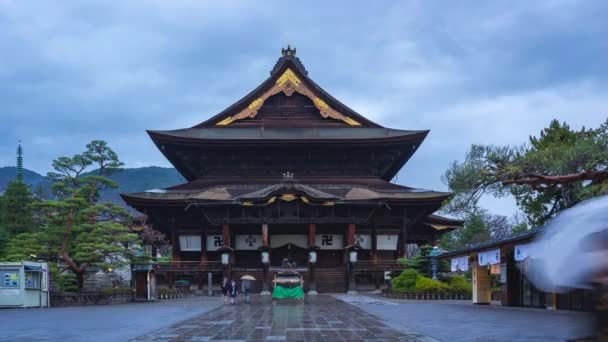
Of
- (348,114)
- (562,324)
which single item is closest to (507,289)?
(562,324)

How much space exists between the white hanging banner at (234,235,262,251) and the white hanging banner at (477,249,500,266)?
2011 centimetres

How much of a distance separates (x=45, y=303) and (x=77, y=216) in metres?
5.91

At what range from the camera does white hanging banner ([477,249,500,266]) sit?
27250mm

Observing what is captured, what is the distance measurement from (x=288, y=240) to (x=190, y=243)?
6838 millimetres

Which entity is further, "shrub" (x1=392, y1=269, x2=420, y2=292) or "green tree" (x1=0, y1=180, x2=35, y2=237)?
"green tree" (x1=0, y1=180, x2=35, y2=237)

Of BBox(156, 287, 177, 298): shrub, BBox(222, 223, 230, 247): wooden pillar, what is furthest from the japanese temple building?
BBox(156, 287, 177, 298): shrub

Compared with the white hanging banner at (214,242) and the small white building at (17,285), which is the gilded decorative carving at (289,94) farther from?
the small white building at (17,285)

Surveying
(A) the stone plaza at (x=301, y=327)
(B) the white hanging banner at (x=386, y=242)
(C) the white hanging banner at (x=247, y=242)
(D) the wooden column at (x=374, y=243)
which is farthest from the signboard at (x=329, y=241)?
(A) the stone plaza at (x=301, y=327)

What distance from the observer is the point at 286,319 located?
20047 mm

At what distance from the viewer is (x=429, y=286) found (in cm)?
3631

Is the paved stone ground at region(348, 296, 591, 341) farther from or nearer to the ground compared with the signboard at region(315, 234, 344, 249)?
nearer to the ground

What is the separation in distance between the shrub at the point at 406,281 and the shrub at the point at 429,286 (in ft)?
1.18

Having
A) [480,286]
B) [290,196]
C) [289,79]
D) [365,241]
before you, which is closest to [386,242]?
[365,241]

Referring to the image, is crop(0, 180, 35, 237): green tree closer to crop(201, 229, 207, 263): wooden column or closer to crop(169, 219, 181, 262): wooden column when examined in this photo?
crop(169, 219, 181, 262): wooden column
